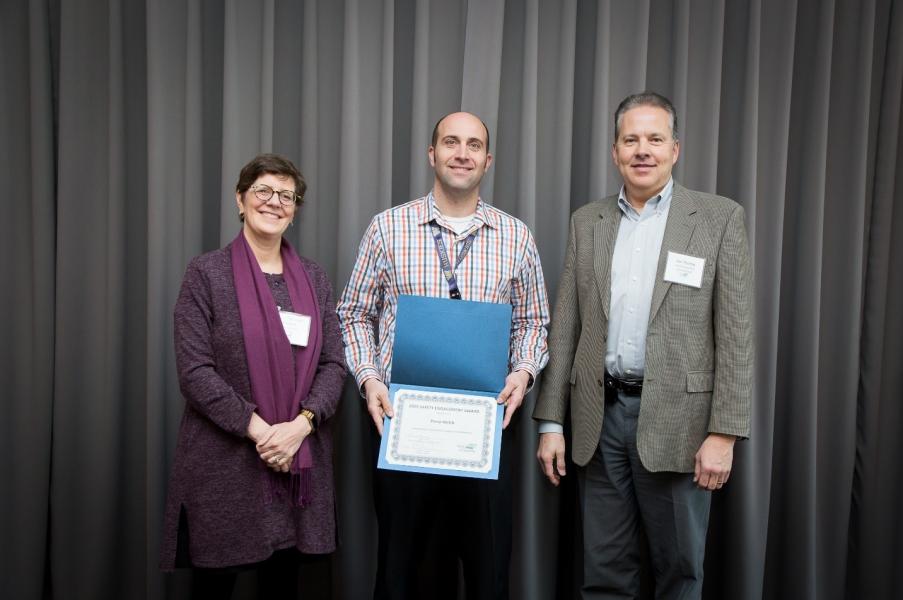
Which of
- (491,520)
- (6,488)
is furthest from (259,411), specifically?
(6,488)

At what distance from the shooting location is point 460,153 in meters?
1.99

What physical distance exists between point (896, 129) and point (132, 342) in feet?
10.9

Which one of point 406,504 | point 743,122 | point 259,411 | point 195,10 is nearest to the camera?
point 259,411

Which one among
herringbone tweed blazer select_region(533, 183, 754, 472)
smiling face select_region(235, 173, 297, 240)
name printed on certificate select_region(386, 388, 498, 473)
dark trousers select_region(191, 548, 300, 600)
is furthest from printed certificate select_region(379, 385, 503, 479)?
smiling face select_region(235, 173, 297, 240)

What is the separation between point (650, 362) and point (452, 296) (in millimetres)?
630

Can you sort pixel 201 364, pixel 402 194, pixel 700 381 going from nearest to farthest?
pixel 201 364
pixel 700 381
pixel 402 194

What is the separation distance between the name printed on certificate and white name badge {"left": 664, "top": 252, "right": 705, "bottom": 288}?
0.64 meters

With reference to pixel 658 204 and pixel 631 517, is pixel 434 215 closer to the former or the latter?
pixel 658 204

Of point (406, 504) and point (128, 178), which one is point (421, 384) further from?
point (128, 178)

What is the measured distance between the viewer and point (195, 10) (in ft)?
8.09

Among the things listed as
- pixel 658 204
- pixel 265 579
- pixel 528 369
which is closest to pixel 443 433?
pixel 528 369

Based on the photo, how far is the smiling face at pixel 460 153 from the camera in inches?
78.5

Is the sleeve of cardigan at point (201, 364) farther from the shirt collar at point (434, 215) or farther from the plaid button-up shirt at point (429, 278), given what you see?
the shirt collar at point (434, 215)

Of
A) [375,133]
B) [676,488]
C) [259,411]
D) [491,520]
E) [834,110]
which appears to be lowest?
[491,520]
